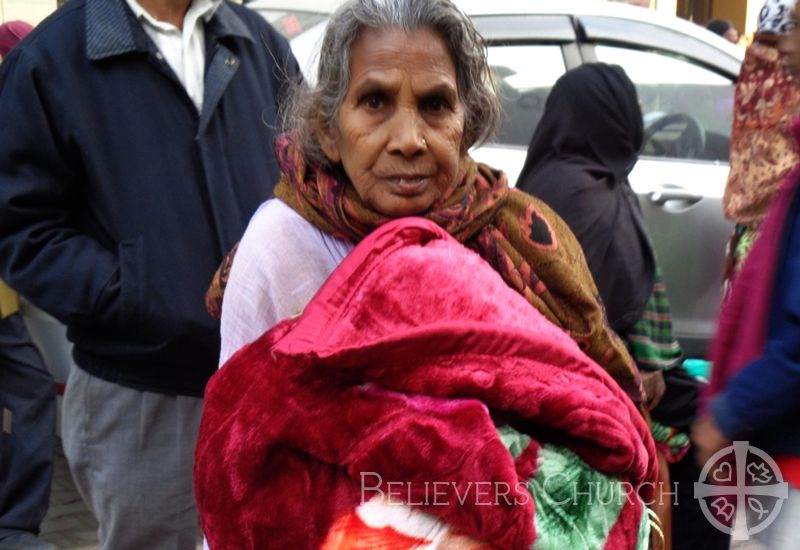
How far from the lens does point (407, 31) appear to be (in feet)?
6.07

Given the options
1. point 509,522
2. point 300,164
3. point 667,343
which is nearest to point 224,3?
point 300,164

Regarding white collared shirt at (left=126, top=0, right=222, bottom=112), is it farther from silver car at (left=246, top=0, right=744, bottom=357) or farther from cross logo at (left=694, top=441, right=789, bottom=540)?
silver car at (left=246, top=0, right=744, bottom=357)

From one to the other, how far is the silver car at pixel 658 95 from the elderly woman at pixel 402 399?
2935mm

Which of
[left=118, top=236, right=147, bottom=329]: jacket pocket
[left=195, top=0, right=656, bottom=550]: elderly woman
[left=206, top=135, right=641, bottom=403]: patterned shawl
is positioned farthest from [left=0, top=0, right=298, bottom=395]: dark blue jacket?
[left=195, top=0, right=656, bottom=550]: elderly woman

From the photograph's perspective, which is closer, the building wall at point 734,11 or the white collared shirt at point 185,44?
the white collared shirt at point 185,44

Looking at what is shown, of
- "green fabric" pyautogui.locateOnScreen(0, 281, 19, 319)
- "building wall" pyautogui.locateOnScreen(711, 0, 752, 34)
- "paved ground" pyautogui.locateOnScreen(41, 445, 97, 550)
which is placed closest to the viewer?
"green fabric" pyautogui.locateOnScreen(0, 281, 19, 319)

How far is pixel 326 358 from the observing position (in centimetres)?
152

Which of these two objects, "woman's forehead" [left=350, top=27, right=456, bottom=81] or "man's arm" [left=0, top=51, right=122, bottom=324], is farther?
"man's arm" [left=0, top=51, right=122, bottom=324]

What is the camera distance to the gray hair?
1.86 metres

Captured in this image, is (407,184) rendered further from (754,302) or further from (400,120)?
(754,302)

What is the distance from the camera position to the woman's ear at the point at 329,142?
1942mm

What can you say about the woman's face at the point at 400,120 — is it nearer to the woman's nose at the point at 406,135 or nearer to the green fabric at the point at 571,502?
the woman's nose at the point at 406,135

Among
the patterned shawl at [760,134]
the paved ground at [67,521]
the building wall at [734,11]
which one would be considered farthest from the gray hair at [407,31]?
the building wall at [734,11]

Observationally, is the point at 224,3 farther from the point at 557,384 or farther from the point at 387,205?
the point at 557,384
